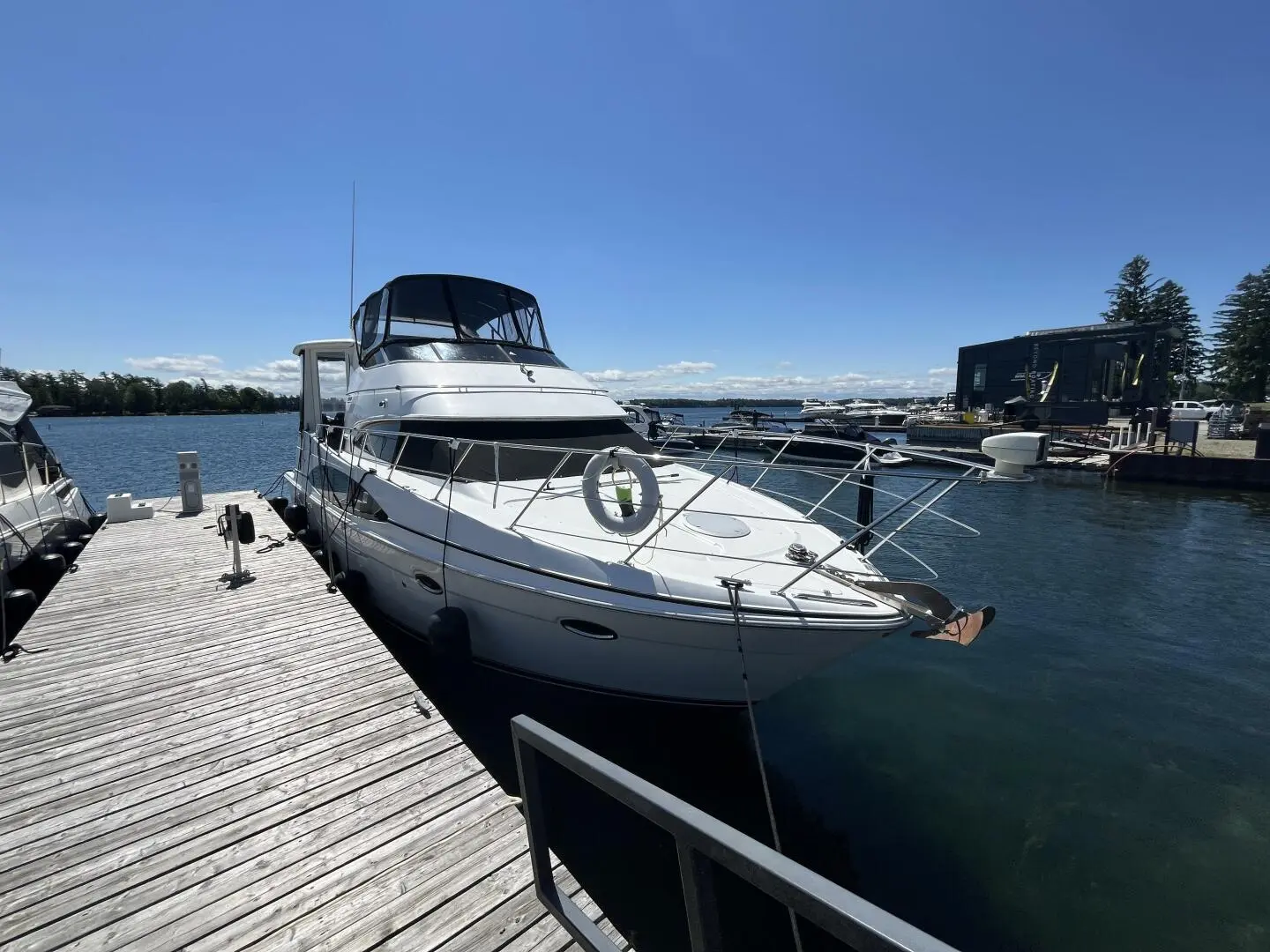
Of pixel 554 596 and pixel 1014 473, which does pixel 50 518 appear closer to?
pixel 554 596

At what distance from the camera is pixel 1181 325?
49938mm

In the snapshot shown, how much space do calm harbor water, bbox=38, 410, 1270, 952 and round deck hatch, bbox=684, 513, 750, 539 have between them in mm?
1598

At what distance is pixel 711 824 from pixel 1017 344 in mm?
43602

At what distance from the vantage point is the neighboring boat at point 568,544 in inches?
164

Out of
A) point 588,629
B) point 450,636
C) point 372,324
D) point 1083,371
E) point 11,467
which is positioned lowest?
point 450,636

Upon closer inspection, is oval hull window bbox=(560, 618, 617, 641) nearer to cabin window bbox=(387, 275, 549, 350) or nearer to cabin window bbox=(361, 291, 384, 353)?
cabin window bbox=(387, 275, 549, 350)

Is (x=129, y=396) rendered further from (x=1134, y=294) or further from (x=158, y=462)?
(x=1134, y=294)

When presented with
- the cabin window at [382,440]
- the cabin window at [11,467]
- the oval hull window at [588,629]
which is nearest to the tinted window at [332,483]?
the cabin window at [382,440]

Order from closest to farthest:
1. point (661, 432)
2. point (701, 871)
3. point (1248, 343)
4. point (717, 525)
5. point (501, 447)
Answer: point (701, 871) → point (717, 525) → point (501, 447) → point (661, 432) → point (1248, 343)

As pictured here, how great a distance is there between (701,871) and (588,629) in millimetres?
3237

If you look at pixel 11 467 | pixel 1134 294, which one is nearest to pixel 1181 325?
pixel 1134 294

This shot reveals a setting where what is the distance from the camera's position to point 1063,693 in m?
6.28

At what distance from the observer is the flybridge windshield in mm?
8305

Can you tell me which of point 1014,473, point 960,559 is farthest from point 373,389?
point 960,559
